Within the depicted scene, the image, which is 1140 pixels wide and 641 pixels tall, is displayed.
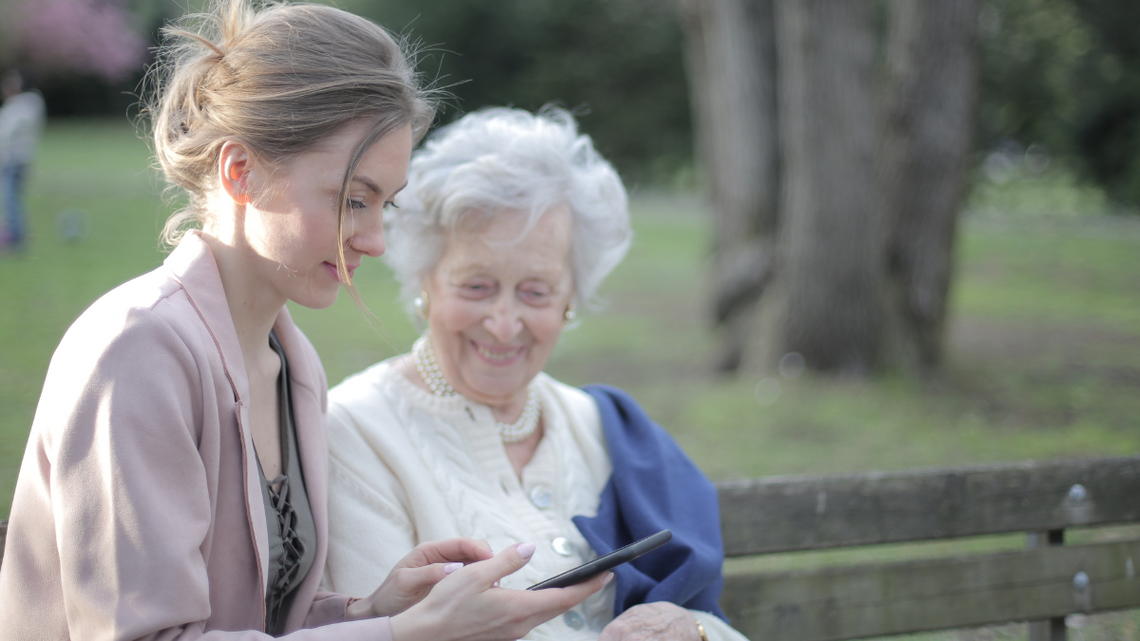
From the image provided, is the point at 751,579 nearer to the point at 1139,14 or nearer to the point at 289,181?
the point at 289,181

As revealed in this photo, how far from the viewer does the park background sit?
5.71 m

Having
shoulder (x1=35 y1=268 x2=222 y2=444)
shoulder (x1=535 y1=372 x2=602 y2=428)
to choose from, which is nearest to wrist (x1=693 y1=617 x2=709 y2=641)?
shoulder (x1=535 y1=372 x2=602 y2=428)

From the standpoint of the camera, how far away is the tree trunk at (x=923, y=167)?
668 cm

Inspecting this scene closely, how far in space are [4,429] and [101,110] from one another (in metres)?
24.2

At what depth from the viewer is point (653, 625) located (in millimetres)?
2088

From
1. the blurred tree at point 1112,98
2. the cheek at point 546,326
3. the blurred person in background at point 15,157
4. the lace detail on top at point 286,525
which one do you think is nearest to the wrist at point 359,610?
the lace detail on top at point 286,525

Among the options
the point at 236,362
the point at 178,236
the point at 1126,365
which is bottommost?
the point at 1126,365

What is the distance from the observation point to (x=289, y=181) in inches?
62.9

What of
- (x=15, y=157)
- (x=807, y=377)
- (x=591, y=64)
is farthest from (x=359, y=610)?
(x=591, y=64)

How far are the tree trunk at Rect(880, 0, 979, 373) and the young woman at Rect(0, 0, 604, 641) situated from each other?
5585 millimetres

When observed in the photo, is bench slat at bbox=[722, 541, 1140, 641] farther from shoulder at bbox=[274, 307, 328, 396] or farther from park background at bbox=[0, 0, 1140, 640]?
shoulder at bbox=[274, 307, 328, 396]

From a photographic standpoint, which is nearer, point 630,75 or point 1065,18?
point 1065,18

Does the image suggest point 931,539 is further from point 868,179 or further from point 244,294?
point 868,179

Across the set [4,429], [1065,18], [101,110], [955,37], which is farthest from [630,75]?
[4,429]
